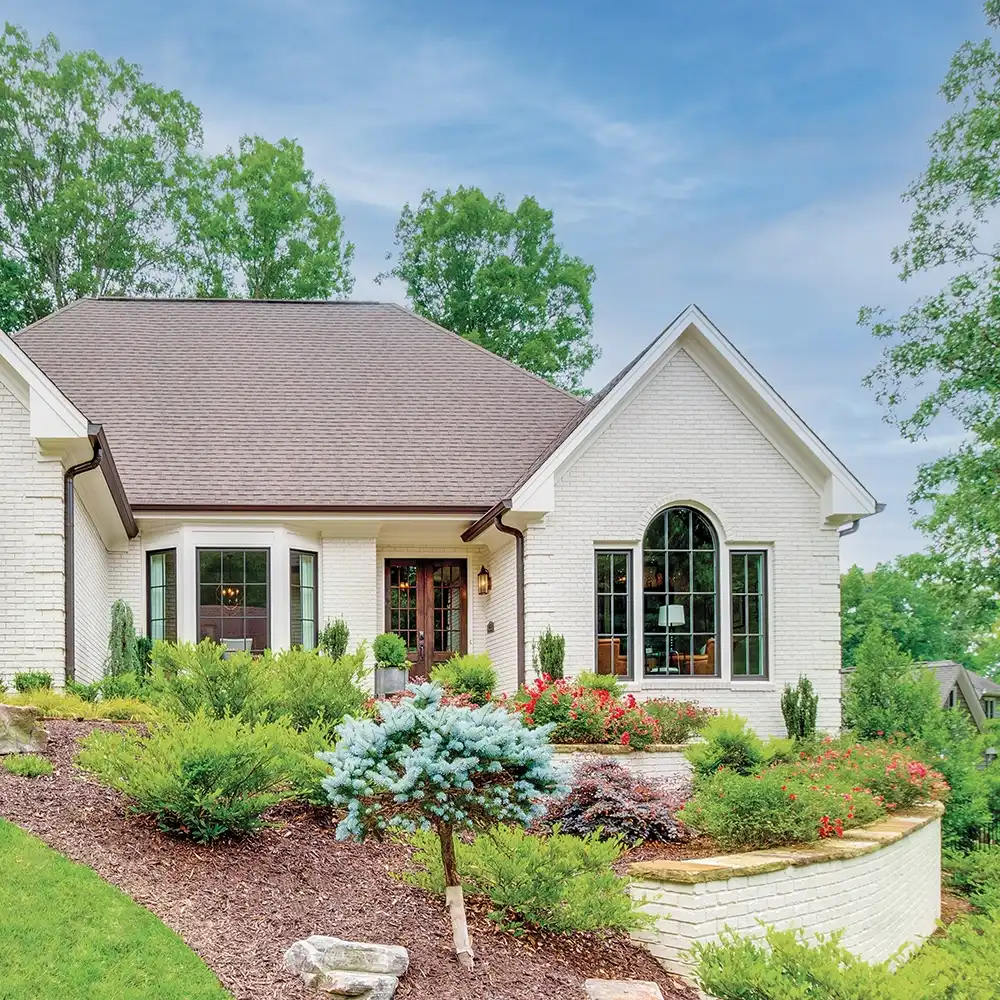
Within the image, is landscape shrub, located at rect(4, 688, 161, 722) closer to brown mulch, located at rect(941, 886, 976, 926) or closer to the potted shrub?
the potted shrub

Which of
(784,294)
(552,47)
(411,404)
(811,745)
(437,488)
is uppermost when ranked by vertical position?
(552,47)

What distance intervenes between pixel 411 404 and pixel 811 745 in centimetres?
812

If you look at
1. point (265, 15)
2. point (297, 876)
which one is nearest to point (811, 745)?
point (297, 876)

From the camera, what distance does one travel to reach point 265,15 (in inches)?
733

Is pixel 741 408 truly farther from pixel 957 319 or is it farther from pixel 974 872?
pixel 957 319

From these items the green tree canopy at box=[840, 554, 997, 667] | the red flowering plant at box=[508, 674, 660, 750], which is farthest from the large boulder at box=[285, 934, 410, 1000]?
the green tree canopy at box=[840, 554, 997, 667]

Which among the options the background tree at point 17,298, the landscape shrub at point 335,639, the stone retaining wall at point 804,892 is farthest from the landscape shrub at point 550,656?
the background tree at point 17,298

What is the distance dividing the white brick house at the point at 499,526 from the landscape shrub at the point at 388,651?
0.77 meters

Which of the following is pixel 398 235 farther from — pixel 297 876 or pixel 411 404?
pixel 297 876

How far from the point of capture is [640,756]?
1188 cm

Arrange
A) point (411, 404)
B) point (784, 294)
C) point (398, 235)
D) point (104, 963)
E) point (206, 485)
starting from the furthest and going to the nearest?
point (398, 235) → point (784, 294) → point (411, 404) → point (206, 485) → point (104, 963)

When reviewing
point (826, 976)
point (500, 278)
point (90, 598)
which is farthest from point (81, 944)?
point (500, 278)

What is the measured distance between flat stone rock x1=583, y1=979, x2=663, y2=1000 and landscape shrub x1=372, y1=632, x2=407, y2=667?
924 cm

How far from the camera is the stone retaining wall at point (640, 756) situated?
11.5m
